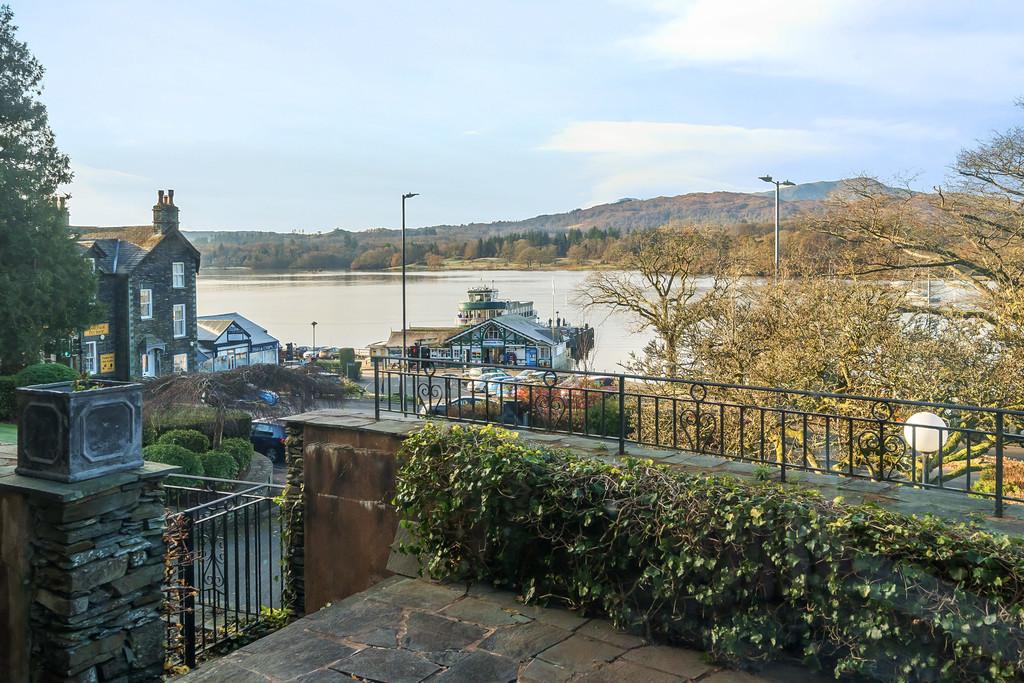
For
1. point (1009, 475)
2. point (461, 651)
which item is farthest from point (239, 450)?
point (461, 651)

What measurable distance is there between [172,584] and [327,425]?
1.99 meters

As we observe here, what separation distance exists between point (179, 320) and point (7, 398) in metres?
16.1

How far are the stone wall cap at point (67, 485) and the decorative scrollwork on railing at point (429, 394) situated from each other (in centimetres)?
224

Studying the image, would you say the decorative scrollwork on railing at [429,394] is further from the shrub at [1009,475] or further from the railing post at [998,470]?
the shrub at [1009,475]

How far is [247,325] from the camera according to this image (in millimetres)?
45094

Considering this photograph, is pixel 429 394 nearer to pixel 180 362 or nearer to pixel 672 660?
pixel 672 660

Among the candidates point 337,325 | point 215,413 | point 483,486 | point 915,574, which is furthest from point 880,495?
point 337,325

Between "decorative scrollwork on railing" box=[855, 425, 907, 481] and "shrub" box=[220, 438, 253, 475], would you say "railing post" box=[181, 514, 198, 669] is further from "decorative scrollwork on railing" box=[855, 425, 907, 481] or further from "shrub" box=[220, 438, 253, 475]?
"shrub" box=[220, 438, 253, 475]

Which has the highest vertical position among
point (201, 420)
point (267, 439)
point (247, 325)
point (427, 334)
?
point (247, 325)

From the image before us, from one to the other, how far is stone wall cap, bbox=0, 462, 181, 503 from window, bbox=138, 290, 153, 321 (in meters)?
28.8

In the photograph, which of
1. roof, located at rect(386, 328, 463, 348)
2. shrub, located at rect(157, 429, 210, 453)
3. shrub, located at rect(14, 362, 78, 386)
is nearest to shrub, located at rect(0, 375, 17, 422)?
shrub, located at rect(14, 362, 78, 386)

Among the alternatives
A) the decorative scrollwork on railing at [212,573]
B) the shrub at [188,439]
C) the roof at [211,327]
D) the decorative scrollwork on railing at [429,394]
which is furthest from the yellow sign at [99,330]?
the decorative scrollwork on railing at [429,394]

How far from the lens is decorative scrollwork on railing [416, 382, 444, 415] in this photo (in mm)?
6910

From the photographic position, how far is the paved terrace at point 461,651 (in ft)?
13.8
